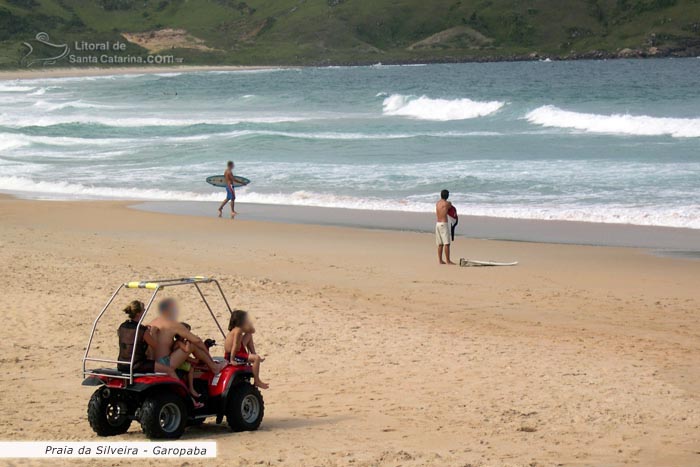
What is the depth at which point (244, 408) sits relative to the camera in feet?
25.5

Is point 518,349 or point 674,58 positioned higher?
point 674,58

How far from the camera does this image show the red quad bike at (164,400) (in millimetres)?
7227

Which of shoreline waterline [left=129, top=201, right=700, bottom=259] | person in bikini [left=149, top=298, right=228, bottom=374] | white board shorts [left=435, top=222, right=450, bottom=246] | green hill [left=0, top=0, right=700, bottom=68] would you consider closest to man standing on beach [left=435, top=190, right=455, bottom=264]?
white board shorts [left=435, top=222, right=450, bottom=246]

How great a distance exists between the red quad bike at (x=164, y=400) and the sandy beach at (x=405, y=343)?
0.17 meters

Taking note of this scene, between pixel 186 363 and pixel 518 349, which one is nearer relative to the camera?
pixel 186 363

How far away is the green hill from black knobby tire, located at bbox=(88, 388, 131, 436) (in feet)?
411

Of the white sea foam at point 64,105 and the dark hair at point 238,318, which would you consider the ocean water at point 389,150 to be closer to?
the white sea foam at point 64,105

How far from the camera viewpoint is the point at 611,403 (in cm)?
862

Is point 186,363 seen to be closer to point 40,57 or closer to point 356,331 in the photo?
point 356,331

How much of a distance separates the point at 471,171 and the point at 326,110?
30426 mm

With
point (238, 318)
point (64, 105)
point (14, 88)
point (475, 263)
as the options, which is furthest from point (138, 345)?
point (14, 88)

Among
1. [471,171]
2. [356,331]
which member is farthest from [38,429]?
[471,171]

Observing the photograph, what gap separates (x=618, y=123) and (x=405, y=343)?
3362 centimetres

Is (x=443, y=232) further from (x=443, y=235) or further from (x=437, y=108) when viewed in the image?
(x=437, y=108)
